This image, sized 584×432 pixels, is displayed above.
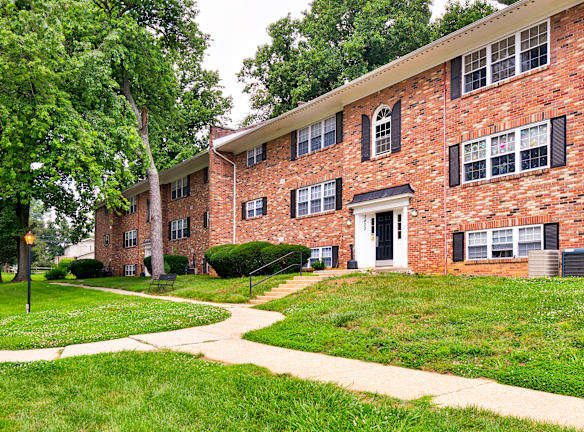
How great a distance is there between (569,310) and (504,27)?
30.4ft

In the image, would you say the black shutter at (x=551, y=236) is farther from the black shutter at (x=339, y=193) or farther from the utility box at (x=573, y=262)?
the black shutter at (x=339, y=193)

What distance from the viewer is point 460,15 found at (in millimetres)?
29938

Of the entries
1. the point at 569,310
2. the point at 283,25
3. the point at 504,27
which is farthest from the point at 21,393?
the point at 283,25

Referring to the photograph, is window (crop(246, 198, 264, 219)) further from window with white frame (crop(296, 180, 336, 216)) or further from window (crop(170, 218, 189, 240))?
window (crop(170, 218, 189, 240))

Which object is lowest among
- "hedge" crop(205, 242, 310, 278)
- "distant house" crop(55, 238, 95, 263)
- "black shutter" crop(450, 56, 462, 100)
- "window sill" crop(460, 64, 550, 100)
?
"distant house" crop(55, 238, 95, 263)

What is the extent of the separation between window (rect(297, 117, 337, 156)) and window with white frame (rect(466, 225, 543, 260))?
7916 mm

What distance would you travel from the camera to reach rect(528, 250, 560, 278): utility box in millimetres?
11983

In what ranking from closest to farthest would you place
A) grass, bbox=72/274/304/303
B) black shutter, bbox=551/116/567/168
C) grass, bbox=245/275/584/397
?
grass, bbox=245/275/584/397
black shutter, bbox=551/116/567/168
grass, bbox=72/274/304/303

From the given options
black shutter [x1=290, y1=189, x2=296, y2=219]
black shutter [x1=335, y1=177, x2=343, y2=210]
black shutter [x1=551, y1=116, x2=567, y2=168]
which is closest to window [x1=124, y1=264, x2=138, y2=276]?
black shutter [x1=290, y1=189, x2=296, y2=219]

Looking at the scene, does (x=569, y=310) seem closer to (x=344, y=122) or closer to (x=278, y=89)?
(x=344, y=122)

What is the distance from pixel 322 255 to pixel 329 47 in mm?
20413

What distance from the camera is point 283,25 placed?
37.0 m

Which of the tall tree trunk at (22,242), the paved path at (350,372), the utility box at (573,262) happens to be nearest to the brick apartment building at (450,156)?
the utility box at (573,262)

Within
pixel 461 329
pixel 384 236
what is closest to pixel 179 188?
pixel 384 236
